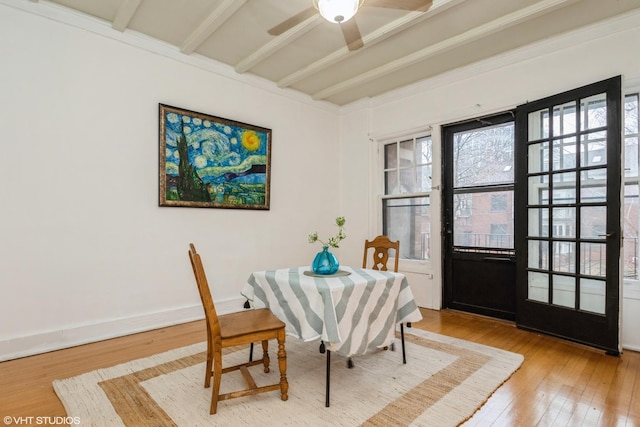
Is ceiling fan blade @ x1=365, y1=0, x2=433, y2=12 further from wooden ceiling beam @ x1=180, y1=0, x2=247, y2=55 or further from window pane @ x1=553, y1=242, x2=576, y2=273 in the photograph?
window pane @ x1=553, y1=242, x2=576, y2=273

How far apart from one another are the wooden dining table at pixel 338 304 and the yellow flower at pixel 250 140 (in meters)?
2.03

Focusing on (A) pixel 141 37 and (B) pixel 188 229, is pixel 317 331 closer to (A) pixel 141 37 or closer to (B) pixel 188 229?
(B) pixel 188 229

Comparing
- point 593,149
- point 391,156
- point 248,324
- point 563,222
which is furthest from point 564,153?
point 248,324

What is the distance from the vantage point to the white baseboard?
8.71 ft

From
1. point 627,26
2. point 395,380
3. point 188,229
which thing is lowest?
point 395,380

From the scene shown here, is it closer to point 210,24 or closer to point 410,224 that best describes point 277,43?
point 210,24

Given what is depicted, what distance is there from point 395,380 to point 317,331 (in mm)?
754

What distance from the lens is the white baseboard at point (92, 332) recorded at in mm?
2654

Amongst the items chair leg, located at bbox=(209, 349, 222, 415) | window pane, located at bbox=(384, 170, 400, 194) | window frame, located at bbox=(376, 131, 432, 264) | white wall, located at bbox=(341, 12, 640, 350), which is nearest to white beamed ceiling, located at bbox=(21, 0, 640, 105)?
white wall, located at bbox=(341, 12, 640, 350)

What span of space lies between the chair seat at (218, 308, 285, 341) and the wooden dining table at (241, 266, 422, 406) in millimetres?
121

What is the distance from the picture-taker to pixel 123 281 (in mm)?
3184

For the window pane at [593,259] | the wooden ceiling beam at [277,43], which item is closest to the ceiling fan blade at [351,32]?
the wooden ceiling beam at [277,43]

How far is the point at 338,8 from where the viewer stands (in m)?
2.06

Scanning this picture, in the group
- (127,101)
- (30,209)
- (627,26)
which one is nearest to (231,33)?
(127,101)
